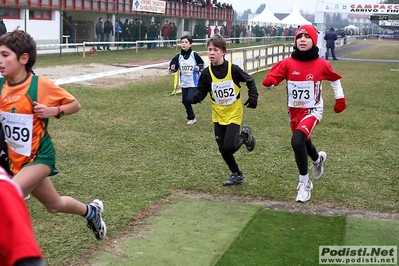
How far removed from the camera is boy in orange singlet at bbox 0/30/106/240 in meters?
4.11

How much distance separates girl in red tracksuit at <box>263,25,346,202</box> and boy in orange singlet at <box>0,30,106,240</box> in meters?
3.00

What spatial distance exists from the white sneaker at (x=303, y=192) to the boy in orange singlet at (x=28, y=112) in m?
3.22

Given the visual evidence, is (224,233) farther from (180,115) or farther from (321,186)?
(180,115)

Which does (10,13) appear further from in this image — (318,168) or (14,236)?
(14,236)

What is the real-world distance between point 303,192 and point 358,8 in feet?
99.5

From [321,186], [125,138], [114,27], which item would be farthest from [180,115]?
[114,27]

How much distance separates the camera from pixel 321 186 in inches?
285

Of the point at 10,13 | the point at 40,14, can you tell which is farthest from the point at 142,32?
the point at 10,13

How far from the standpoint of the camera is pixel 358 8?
34594 mm

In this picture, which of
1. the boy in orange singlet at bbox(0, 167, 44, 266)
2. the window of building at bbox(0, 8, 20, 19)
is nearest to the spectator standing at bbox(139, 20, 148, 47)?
the window of building at bbox(0, 8, 20, 19)

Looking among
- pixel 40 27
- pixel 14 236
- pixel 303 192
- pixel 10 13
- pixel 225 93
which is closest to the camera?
pixel 14 236

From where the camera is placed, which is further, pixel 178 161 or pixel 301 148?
pixel 178 161
